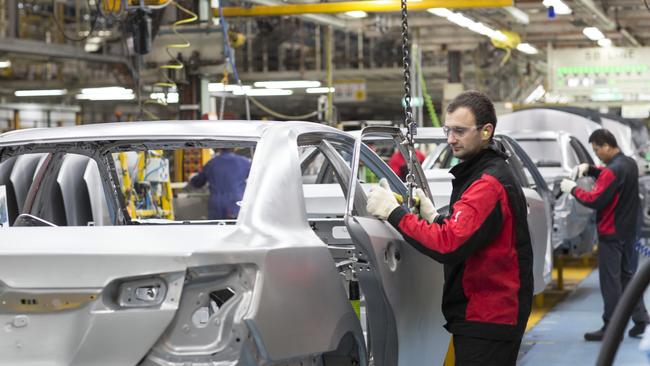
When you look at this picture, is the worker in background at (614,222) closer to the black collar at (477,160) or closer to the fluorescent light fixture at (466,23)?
the black collar at (477,160)

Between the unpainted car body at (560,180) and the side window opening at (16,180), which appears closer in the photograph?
the side window opening at (16,180)

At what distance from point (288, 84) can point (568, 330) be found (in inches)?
762

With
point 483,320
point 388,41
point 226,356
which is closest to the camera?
point 226,356

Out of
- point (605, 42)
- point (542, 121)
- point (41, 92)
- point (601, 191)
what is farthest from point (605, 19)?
point (41, 92)

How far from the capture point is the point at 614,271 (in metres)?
9.34

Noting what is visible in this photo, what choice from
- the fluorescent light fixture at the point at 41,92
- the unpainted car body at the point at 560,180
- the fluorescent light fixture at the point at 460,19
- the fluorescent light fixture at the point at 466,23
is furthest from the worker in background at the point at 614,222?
the fluorescent light fixture at the point at 41,92

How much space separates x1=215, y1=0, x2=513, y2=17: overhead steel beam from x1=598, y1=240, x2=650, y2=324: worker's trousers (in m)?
6.97

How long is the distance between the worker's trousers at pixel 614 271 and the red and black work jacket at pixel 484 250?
5178mm

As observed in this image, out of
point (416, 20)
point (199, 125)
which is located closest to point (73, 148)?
point (199, 125)

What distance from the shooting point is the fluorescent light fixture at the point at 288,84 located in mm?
28266

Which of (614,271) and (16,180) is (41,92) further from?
(614,271)

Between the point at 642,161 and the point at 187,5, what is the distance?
8.13 meters

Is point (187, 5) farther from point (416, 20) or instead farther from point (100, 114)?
point (100, 114)

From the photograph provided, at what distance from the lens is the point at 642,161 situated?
60.6 feet
